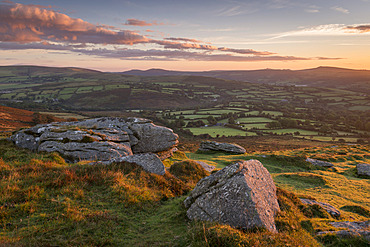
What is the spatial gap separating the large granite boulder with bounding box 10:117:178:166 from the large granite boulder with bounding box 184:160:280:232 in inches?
385

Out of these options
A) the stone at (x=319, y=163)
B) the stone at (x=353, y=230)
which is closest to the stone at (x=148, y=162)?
the stone at (x=353, y=230)

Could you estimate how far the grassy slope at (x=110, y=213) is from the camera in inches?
274

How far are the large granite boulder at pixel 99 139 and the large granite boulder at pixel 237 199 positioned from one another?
32.0 feet

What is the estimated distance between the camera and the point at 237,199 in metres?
8.44

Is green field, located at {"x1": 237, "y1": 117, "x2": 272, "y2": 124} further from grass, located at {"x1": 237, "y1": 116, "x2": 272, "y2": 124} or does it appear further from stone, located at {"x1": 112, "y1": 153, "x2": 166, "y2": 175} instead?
stone, located at {"x1": 112, "y1": 153, "x2": 166, "y2": 175}

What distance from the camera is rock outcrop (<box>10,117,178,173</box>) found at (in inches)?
707

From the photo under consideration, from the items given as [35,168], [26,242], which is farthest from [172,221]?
[35,168]

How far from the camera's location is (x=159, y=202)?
11.1m

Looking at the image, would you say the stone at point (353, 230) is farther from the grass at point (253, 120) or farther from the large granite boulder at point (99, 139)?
the grass at point (253, 120)

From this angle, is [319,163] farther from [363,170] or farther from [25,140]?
[25,140]

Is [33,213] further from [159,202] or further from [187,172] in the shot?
[187,172]

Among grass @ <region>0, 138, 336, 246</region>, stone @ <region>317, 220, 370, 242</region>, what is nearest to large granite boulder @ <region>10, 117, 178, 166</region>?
grass @ <region>0, 138, 336, 246</region>

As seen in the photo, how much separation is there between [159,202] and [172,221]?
221 centimetres

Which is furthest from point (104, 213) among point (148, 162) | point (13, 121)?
point (13, 121)
